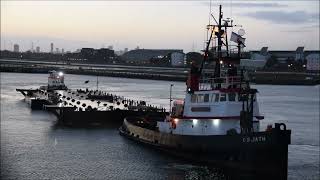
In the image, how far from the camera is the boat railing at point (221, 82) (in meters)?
34.0

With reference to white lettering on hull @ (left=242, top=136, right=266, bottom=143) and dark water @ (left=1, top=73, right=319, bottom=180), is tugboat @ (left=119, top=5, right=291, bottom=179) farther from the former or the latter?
dark water @ (left=1, top=73, right=319, bottom=180)

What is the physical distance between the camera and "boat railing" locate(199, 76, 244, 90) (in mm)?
34031

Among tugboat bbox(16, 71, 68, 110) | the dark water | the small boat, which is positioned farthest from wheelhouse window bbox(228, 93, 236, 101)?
the small boat

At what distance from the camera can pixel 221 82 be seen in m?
35.5

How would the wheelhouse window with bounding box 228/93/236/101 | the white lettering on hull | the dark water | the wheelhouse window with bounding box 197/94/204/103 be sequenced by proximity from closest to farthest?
the white lettering on hull, the dark water, the wheelhouse window with bounding box 228/93/236/101, the wheelhouse window with bounding box 197/94/204/103

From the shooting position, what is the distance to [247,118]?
108 feet

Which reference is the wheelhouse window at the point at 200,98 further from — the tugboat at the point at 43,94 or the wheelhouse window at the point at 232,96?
the tugboat at the point at 43,94

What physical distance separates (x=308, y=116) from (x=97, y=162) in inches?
1776

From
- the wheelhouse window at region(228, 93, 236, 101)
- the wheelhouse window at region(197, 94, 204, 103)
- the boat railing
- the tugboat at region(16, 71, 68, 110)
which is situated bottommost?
the tugboat at region(16, 71, 68, 110)

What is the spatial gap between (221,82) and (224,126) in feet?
10.5

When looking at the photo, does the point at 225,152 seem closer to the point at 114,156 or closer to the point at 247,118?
the point at 247,118

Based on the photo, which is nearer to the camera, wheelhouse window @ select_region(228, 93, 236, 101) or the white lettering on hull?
the white lettering on hull

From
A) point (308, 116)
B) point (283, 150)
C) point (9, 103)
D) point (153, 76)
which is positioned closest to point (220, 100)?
point (283, 150)

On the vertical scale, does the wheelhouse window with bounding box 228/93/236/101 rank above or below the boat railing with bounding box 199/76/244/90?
below
